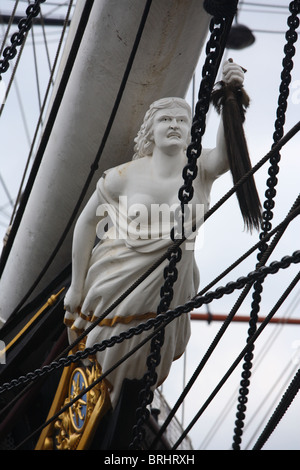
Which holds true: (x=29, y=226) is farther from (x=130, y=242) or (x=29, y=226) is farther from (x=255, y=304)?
(x=255, y=304)

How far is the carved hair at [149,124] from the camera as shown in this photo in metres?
2.53

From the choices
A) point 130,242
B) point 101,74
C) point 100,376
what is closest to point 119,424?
point 100,376

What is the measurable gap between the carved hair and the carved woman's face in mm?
14

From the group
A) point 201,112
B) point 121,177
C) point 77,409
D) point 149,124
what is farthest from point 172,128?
point 77,409

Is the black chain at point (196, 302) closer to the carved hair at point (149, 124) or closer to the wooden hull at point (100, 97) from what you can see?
the carved hair at point (149, 124)

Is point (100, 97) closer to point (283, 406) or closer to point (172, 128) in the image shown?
point (172, 128)

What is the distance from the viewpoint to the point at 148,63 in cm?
279

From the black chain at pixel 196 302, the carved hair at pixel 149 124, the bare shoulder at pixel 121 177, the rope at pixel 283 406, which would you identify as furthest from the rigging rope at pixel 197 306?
the carved hair at pixel 149 124

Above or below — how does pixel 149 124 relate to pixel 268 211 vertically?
above

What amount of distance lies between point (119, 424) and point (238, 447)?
0.41 meters

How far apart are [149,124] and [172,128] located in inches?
3.4

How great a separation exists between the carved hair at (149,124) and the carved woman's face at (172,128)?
0.01 m

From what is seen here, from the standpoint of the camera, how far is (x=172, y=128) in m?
2.51

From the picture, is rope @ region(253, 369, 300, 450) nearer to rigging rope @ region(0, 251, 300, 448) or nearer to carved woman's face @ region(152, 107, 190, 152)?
rigging rope @ region(0, 251, 300, 448)
